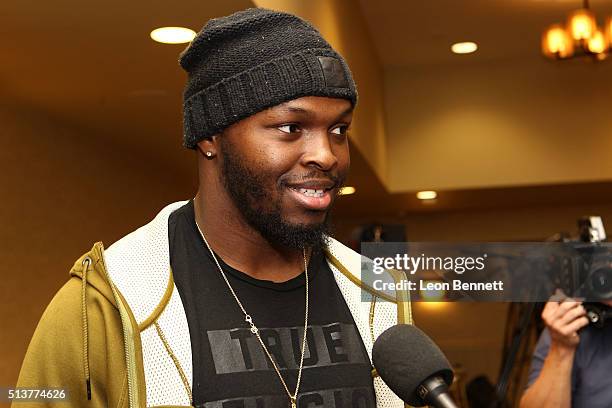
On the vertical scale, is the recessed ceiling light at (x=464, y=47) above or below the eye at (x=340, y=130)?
above

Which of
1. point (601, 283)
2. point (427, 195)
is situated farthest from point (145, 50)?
point (427, 195)

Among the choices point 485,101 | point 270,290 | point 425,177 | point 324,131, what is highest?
point 485,101

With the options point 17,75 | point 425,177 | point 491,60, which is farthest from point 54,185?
point 491,60

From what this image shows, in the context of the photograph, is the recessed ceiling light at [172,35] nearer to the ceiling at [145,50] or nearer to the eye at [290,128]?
the ceiling at [145,50]

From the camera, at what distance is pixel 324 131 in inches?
45.1

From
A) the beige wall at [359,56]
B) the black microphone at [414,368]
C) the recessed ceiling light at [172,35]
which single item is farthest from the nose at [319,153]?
the recessed ceiling light at [172,35]

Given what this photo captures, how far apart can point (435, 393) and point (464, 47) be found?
4.61 meters

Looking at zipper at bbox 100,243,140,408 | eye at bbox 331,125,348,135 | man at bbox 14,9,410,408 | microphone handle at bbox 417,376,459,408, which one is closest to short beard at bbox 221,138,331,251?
man at bbox 14,9,410,408

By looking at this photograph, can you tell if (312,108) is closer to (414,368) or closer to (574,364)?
(414,368)

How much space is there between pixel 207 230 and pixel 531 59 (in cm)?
460

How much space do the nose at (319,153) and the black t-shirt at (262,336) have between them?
0.63ft

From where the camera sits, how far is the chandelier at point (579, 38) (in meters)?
4.15

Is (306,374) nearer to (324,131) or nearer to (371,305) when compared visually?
(371,305)
